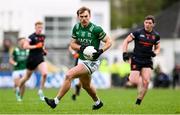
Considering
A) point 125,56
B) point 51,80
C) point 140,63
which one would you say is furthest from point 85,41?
point 51,80

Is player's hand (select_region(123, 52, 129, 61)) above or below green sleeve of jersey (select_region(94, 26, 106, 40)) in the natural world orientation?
below

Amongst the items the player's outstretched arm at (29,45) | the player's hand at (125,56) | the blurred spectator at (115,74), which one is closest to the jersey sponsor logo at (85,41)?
the player's hand at (125,56)

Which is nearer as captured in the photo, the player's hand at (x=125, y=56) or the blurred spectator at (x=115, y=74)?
the player's hand at (x=125, y=56)

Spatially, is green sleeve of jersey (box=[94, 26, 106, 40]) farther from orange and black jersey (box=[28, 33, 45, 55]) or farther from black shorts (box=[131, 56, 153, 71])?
orange and black jersey (box=[28, 33, 45, 55])

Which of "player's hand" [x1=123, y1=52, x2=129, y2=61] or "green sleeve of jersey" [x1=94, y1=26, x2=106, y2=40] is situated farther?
"player's hand" [x1=123, y1=52, x2=129, y2=61]

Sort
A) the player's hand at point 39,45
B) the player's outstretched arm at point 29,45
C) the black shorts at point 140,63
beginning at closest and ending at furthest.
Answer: the black shorts at point 140,63, the player's outstretched arm at point 29,45, the player's hand at point 39,45

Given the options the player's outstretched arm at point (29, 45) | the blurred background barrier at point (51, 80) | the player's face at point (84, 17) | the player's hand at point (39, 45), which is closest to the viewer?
the player's face at point (84, 17)

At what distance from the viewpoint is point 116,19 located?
9712cm

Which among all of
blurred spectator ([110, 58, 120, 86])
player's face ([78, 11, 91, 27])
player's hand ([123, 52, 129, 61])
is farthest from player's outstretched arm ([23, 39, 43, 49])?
blurred spectator ([110, 58, 120, 86])

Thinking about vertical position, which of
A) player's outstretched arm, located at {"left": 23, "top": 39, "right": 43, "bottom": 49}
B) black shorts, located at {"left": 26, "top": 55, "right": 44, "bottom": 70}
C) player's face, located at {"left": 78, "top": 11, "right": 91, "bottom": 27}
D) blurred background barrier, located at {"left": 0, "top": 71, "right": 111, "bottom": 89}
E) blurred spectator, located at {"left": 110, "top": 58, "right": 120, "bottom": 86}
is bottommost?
blurred spectator, located at {"left": 110, "top": 58, "right": 120, "bottom": 86}

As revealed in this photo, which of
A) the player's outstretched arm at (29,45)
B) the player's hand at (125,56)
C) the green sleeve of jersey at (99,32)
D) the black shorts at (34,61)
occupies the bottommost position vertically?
the black shorts at (34,61)

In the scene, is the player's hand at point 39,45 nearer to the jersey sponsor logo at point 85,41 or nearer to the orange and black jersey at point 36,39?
the orange and black jersey at point 36,39

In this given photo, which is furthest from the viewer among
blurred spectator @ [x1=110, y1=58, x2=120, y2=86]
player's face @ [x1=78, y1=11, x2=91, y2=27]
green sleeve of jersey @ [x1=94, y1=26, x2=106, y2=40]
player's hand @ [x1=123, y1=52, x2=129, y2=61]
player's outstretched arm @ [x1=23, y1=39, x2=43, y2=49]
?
blurred spectator @ [x1=110, y1=58, x2=120, y2=86]

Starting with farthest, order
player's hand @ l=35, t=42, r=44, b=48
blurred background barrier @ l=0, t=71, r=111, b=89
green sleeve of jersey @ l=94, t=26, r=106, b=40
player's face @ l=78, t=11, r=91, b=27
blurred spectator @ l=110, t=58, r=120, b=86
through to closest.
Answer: blurred spectator @ l=110, t=58, r=120, b=86 → blurred background barrier @ l=0, t=71, r=111, b=89 → player's hand @ l=35, t=42, r=44, b=48 → green sleeve of jersey @ l=94, t=26, r=106, b=40 → player's face @ l=78, t=11, r=91, b=27
